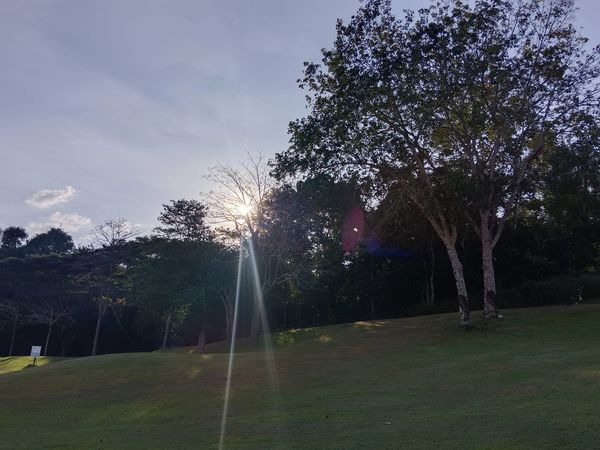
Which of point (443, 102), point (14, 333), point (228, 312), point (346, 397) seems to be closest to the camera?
point (346, 397)

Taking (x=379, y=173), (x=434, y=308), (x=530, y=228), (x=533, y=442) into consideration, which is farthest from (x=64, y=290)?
(x=533, y=442)

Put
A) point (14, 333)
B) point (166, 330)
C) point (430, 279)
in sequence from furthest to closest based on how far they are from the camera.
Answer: point (14, 333) < point (166, 330) < point (430, 279)

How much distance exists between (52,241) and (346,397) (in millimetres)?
80525

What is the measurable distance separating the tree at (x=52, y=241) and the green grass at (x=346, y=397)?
210ft

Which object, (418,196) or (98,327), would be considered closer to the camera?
(418,196)

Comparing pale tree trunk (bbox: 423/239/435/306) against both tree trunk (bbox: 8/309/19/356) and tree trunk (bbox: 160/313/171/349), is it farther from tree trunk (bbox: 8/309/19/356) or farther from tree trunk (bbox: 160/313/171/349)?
tree trunk (bbox: 8/309/19/356)

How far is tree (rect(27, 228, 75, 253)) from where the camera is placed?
261ft

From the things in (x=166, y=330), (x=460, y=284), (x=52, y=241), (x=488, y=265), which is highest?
(x=52, y=241)

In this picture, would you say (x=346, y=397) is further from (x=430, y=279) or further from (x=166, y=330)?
(x=166, y=330)

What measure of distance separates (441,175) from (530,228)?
50.6ft

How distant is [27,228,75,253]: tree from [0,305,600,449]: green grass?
64121mm

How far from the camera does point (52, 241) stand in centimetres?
8256

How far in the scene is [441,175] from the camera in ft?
87.9

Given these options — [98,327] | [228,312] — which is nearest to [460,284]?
[228,312]
